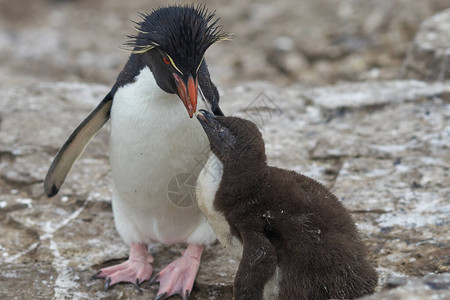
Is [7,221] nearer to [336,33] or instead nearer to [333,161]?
[333,161]

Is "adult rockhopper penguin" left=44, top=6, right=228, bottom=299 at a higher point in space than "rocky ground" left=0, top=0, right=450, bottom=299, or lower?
higher

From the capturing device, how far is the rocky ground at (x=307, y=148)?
10.5 ft

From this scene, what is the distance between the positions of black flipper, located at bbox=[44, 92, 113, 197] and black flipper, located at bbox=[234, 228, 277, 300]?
1.35 meters

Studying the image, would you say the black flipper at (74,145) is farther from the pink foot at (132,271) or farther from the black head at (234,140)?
the black head at (234,140)

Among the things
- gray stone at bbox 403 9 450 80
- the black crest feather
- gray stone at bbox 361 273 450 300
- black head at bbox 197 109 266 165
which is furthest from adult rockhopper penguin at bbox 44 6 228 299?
gray stone at bbox 403 9 450 80

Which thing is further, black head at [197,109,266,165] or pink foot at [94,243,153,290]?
pink foot at [94,243,153,290]

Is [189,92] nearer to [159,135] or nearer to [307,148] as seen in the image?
[159,135]

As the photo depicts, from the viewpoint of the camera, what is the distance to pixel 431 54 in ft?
17.2

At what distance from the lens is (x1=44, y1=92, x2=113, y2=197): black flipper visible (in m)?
3.42

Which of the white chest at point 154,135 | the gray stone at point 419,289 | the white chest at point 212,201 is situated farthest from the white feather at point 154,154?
the gray stone at point 419,289

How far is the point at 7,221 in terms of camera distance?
3758mm

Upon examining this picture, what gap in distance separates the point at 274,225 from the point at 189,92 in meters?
0.70

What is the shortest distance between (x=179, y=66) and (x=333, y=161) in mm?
1797

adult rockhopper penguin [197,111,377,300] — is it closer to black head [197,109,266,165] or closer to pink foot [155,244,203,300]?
black head [197,109,266,165]
